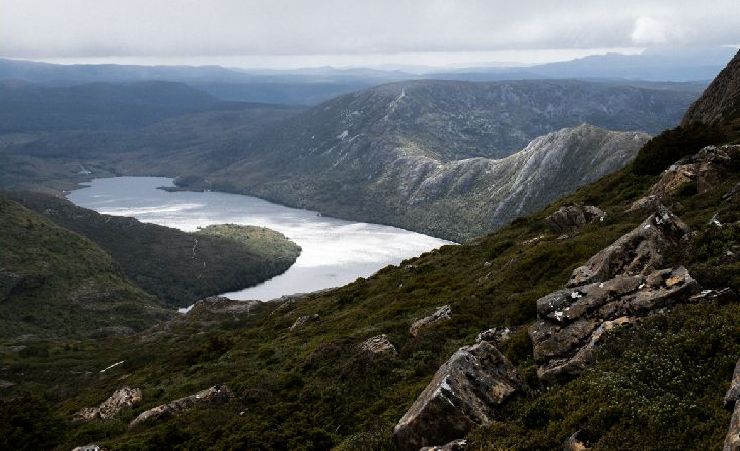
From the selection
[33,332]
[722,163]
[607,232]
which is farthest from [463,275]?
[33,332]

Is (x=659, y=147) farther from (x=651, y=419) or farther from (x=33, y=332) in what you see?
(x=33, y=332)

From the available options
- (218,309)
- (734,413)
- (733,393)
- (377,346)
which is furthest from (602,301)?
(218,309)

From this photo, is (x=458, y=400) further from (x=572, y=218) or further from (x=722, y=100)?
(x=722, y=100)

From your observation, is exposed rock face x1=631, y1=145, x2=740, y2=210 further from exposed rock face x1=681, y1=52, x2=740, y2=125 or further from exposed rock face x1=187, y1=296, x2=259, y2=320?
exposed rock face x1=187, y1=296, x2=259, y2=320

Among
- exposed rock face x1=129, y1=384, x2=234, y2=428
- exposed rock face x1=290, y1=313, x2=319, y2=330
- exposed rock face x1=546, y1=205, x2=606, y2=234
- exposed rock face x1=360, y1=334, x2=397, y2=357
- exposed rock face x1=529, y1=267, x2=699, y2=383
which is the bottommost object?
exposed rock face x1=290, y1=313, x2=319, y2=330

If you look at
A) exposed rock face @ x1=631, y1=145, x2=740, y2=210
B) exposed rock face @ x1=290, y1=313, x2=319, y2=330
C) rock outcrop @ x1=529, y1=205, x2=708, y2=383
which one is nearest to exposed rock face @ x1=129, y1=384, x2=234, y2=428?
rock outcrop @ x1=529, y1=205, x2=708, y2=383

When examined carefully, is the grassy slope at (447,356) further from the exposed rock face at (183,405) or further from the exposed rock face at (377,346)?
the exposed rock face at (183,405)

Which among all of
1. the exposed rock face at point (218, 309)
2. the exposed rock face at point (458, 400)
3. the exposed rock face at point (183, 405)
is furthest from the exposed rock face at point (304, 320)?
the exposed rock face at point (218, 309)
